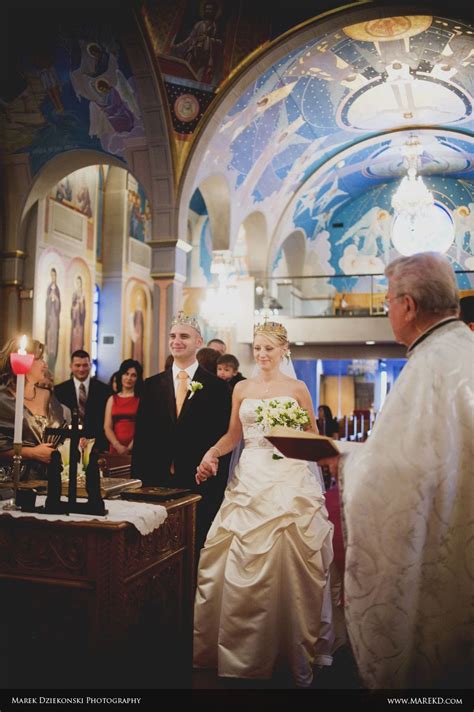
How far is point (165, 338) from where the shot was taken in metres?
10.9

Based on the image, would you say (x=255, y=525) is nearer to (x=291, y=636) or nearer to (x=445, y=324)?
(x=291, y=636)

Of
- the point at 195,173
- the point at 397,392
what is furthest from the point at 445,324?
the point at 195,173

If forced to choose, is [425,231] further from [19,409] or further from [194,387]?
[19,409]

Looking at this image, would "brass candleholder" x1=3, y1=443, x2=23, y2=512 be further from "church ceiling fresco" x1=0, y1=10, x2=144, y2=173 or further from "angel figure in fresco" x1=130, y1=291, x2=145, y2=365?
"angel figure in fresco" x1=130, y1=291, x2=145, y2=365

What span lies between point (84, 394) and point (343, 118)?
10254 mm

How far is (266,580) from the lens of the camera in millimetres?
3793

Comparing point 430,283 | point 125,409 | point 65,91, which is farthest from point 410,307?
point 65,91

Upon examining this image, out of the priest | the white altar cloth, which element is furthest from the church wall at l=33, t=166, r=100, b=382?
the priest

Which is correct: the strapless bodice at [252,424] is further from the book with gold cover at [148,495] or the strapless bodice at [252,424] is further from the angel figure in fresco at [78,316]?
the angel figure in fresco at [78,316]

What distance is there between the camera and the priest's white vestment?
233 cm

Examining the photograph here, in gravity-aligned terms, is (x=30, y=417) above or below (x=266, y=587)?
above

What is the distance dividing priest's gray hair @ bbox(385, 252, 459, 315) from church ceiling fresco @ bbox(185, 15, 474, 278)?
9.14 m

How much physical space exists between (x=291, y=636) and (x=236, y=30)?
9.30 meters

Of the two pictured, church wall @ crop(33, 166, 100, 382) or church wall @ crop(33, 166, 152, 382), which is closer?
church wall @ crop(33, 166, 100, 382)
